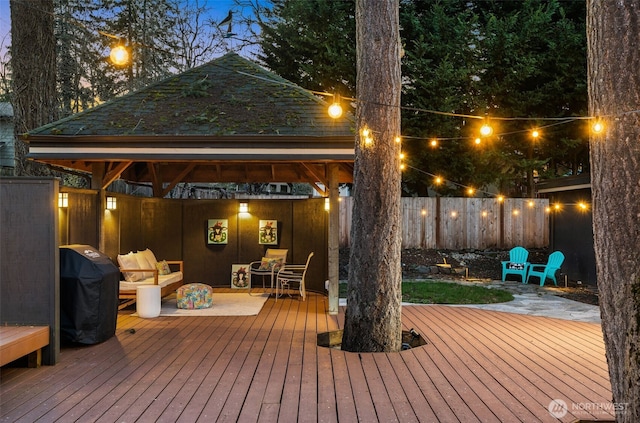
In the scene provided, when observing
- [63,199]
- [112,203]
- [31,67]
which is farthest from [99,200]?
[31,67]

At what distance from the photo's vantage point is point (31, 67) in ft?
24.9

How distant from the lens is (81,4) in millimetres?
13383

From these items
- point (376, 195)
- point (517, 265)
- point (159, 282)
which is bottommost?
point (517, 265)

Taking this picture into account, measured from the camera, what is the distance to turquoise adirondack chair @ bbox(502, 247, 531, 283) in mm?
12109

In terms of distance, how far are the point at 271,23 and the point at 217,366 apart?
13561 mm

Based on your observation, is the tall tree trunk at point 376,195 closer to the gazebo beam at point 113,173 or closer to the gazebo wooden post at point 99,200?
the gazebo beam at point 113,173

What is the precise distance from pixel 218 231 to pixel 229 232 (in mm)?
238

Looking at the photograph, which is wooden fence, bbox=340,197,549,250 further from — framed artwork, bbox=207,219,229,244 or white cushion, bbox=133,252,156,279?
white cushion, bbox=133,252,156,279

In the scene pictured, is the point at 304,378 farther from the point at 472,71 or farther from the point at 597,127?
the point at 472,71

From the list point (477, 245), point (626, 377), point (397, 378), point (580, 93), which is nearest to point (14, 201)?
point (397, 378)

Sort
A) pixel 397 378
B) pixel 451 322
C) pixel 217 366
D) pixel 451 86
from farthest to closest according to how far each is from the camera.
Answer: pixel 451 86 → pixel 451 322 → pixel 217 366 → pixel 397 378

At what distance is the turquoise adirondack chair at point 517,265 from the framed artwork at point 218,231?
6943 millimetres

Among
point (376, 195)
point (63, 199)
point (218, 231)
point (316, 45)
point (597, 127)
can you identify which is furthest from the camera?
point (316, 45)

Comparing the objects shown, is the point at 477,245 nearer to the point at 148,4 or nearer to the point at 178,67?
the point at 178,67
